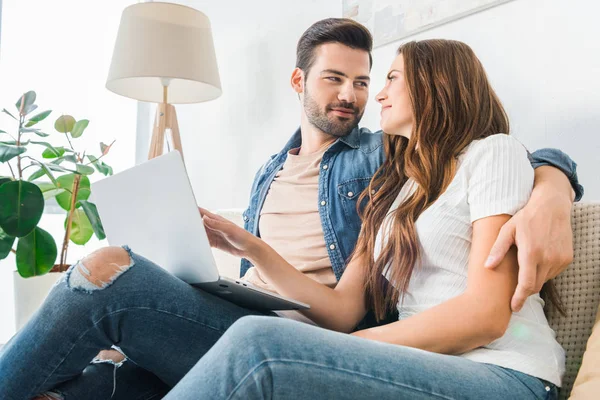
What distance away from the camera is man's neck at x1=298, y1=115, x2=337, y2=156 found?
1583mm

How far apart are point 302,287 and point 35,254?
3.92 feet

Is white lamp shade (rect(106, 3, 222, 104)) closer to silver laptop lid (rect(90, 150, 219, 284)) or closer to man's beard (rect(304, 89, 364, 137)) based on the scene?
man's beard (rect(304, 89, 364, 137))

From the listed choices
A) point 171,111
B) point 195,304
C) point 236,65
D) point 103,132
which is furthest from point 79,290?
point 103,132

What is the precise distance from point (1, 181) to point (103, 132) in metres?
1.16

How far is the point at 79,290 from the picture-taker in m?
0.88

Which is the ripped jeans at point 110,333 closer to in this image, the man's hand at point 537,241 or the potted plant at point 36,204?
the man's hand at point 537,241

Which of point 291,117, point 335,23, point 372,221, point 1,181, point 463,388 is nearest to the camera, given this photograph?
point 463,388

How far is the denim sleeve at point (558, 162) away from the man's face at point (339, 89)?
60 centimetres

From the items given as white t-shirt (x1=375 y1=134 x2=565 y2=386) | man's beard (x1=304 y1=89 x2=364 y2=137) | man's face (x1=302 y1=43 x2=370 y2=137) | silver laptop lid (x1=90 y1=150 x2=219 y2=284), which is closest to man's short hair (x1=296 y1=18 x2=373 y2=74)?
man's face (x1=302 y1=43 x2=370 y2=137)

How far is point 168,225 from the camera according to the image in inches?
37.5

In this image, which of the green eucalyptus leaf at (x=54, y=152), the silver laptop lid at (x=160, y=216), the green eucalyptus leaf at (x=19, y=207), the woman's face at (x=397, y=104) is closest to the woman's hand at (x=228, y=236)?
the silver laptop lid at (x=160, y=216)

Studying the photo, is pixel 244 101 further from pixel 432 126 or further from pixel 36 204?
pixel 432 126

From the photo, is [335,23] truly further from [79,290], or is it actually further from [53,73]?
[53,73]

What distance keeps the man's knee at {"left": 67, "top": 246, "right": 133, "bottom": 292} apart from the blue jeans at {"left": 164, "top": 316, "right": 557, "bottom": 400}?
11.7 inches
